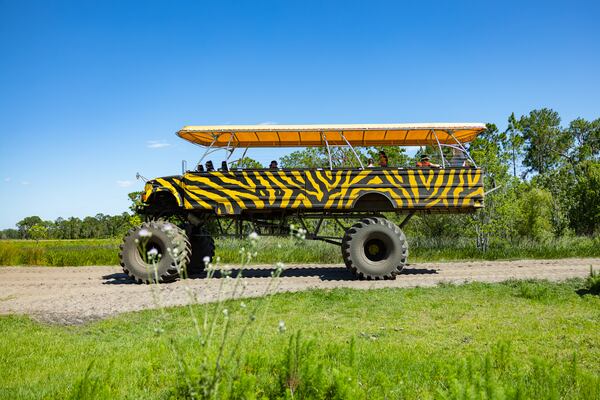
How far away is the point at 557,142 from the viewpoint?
52.8 metres

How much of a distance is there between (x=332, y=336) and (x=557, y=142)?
55.1 metres

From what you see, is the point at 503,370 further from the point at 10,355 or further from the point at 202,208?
the point at 202,208

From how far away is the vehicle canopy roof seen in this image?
38.4 ft

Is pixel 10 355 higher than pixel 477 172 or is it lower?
lower

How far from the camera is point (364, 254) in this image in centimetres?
1148

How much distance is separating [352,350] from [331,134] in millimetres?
8864

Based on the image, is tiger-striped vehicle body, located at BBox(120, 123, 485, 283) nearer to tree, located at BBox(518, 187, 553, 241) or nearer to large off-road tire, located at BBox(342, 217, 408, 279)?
large off-road tire, located at BBox(342, 217, 408, 279)

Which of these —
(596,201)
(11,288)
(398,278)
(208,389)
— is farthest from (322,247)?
(596,201)

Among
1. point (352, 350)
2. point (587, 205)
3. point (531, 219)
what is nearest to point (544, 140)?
point (587, 205)

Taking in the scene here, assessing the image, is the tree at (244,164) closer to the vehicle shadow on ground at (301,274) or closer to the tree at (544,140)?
the vehicle shadow on ground at (301,274)

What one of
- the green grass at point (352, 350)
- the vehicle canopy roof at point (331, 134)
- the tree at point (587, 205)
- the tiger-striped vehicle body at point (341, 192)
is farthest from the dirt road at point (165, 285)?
the tree at point (587, 205)

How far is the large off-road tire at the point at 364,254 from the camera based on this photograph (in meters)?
11.3

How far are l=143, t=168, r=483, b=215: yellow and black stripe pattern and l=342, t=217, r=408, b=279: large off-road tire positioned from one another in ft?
2.00

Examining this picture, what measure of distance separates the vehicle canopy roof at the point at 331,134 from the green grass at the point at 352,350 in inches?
170
